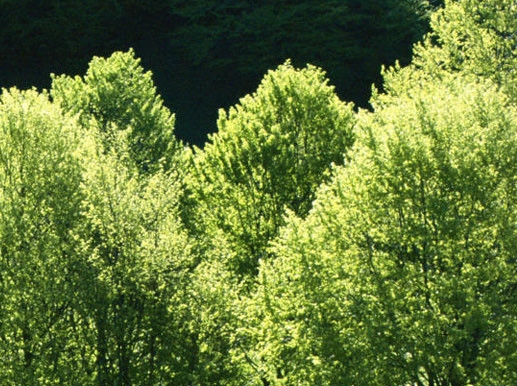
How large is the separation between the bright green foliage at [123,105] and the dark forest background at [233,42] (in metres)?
31.7

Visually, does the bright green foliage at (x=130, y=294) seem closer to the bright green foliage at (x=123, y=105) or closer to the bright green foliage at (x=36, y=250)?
the bright green foliage at (x=36, y=250)

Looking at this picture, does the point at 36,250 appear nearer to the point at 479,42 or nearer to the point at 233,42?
the point at 479,42

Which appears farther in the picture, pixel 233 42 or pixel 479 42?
pixel 233 42

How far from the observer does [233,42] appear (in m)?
75.4

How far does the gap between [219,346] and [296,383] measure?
2769 mm

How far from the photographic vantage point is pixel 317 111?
33719 mm

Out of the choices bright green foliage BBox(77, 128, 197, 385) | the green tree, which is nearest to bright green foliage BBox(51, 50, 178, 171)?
bright green foliage BBox(77, 128, 197, 385)

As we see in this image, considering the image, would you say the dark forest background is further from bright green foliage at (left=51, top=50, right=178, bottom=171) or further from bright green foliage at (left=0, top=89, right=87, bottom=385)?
bright green foliage at (left=0, top=89, right=87, bottom=385)

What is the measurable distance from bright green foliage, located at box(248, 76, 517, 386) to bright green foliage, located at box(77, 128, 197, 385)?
316cm

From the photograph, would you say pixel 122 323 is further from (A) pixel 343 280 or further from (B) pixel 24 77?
(B) pixel 24 77

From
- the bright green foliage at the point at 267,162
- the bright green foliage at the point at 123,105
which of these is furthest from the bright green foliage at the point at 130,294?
the bright green foliage at the point at 123,105

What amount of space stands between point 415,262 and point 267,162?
10.3 meters

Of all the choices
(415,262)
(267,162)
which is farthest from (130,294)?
(267,162)

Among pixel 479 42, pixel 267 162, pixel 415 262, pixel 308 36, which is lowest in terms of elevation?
pixel 415 262
